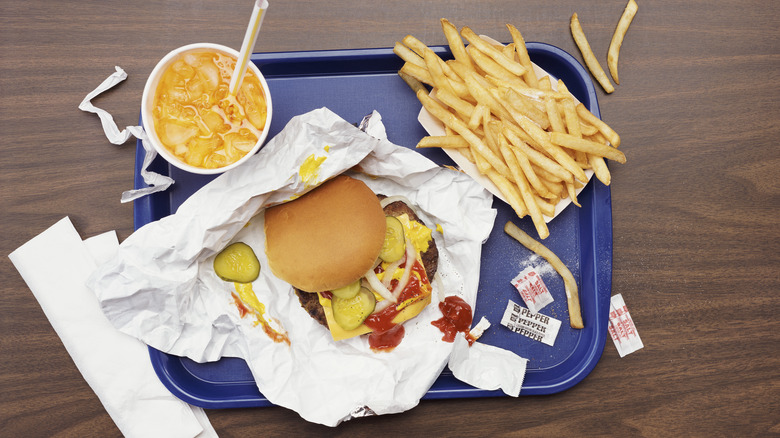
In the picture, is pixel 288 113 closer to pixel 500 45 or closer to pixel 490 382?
pixel 500 45

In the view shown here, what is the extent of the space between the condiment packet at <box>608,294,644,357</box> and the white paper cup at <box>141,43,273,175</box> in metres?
1.42

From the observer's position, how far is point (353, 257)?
5.25 feet

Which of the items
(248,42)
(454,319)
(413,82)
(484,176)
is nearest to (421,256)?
(454,319)

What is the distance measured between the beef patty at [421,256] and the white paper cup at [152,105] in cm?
54

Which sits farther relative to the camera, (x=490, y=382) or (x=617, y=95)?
(x=617, y=95)

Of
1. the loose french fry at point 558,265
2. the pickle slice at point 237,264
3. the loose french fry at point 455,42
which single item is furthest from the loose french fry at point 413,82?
the pickle slice at point 237,264

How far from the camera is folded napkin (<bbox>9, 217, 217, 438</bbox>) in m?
1.77

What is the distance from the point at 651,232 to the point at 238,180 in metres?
1.54

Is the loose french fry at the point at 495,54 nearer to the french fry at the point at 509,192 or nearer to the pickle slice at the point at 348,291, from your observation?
the french fry at the point at 509,192

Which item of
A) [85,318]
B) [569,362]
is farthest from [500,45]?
[85,318]

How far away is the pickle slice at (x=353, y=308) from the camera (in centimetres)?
167

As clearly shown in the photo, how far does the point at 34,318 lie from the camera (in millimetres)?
1820

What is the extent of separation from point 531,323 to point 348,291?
2.30ft

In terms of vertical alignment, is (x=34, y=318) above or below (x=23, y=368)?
above
